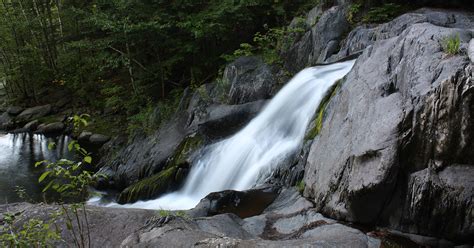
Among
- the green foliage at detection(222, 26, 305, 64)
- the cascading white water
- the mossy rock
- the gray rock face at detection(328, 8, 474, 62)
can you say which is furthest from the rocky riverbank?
the green foliage at detection(222, 26, 305, 64)

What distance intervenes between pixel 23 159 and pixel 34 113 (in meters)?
5.69

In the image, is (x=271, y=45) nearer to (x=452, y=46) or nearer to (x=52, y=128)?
(x=452, y=46)

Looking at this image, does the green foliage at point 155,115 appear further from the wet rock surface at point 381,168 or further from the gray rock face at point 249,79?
the wet rock surface at point 381,168

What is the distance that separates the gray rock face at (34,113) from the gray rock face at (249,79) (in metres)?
12.7

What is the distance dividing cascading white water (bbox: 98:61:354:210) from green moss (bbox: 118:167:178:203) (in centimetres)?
27

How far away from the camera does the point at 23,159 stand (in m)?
15.0

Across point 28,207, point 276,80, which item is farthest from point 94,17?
point 28,207

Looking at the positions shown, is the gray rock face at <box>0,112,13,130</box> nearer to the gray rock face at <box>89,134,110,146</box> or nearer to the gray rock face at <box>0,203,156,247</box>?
the gray rock face at <box>89,134,110,146</box>

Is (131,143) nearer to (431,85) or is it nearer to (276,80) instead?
(276,80)

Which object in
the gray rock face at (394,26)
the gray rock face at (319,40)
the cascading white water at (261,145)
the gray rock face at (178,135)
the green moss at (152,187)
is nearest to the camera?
the cascading white water at (261,145)


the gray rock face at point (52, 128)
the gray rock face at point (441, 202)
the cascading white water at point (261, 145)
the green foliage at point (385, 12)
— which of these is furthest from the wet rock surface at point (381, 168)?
the gray rock face at point (52, 128)

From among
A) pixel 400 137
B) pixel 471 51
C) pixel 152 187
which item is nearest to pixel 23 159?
pixel 152 187

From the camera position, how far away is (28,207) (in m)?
5.62

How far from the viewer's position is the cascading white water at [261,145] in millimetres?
7820
